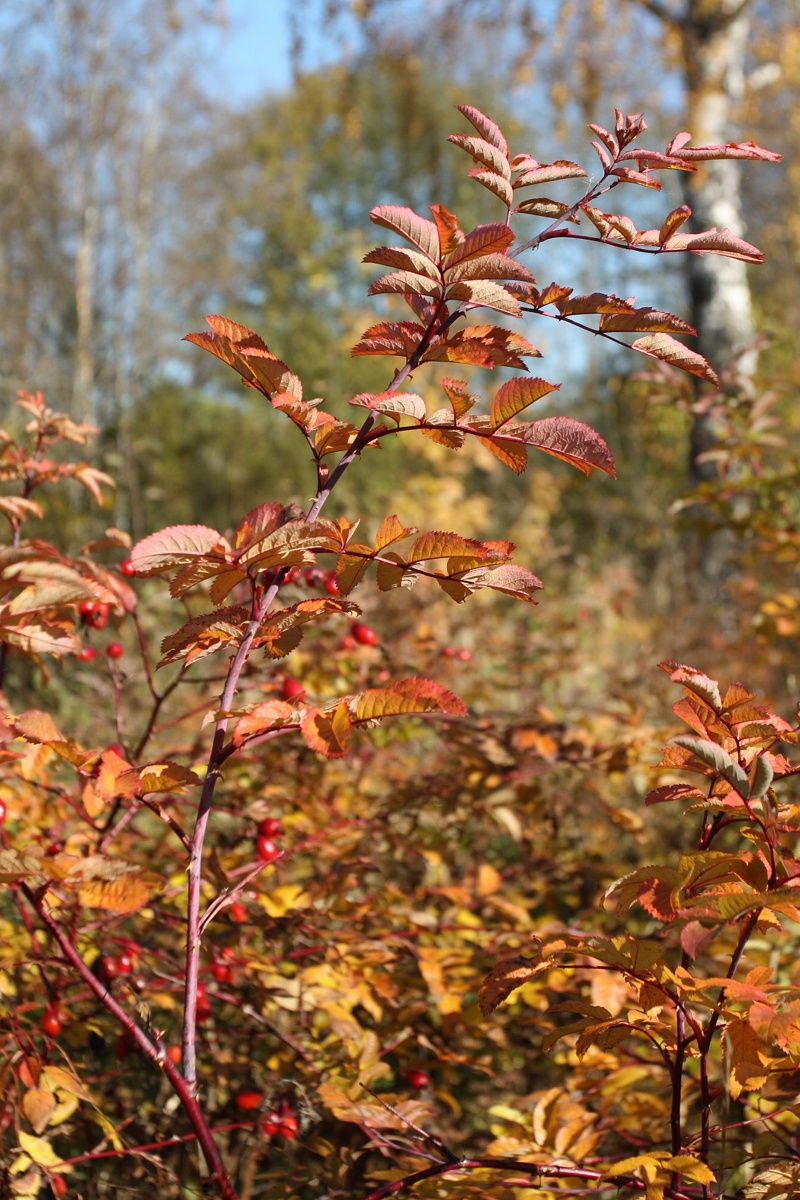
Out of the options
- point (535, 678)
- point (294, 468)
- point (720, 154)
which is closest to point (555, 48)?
point (294, 468)

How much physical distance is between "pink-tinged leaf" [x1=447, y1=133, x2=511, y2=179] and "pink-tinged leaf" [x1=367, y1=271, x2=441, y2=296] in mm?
109

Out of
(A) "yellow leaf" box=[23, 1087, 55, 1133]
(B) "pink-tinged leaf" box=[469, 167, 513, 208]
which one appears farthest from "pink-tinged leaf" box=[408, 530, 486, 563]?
(A) "yellow leaf" box=[23, 1087, 55, 1133]

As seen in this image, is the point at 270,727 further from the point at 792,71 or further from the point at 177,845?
the point at 792,71

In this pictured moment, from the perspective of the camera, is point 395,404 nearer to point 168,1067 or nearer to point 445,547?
point 445,547

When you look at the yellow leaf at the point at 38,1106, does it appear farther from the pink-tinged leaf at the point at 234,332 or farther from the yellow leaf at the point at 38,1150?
the pink-tinged leaf at the point at 234,332

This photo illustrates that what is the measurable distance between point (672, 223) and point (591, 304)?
0.31 ft

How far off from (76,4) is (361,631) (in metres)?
8.66

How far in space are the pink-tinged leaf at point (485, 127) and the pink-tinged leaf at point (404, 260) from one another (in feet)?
0.44

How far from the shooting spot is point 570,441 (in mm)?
759

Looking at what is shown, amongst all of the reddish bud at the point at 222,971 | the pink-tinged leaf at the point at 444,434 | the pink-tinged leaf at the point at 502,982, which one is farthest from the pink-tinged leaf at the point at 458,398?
the reddish bud at the point at 222,971

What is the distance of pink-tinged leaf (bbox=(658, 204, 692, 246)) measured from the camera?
0.79 m

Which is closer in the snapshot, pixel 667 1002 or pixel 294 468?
pixel 667 1002

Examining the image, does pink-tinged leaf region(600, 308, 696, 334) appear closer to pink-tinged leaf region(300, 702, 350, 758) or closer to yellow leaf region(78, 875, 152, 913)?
pink-tinged leaf region(300, 702, 350, 758)

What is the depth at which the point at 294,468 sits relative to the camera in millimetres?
9117
